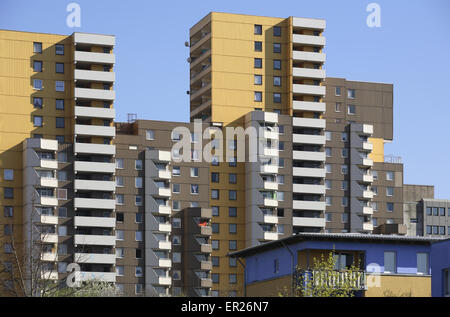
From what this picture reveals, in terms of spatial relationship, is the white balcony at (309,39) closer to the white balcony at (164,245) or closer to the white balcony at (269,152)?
the white balcony at (269,152)

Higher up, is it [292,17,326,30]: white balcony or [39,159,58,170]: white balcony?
[292,17,326,30]: white balcony

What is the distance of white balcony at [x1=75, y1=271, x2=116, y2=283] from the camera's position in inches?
5226

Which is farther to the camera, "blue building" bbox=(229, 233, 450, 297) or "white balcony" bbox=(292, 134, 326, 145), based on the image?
"white balcony" bbox=(292, 134, 326, 145)

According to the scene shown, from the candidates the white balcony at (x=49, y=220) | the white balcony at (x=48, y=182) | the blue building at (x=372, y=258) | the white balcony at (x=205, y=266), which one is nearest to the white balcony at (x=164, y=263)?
the white balcony at (x=205, y=266)

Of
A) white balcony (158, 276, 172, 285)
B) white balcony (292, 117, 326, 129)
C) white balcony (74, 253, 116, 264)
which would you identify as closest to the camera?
white balcony (74, 253, 116, 264)

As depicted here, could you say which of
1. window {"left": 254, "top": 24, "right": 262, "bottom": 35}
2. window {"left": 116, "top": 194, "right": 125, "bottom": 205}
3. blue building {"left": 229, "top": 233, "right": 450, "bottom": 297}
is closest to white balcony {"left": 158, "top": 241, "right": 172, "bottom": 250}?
window {"left": 116, "top": 194, "right": 125, "bottom": 205}

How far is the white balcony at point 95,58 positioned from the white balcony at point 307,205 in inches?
1287

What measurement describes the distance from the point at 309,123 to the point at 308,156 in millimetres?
5211

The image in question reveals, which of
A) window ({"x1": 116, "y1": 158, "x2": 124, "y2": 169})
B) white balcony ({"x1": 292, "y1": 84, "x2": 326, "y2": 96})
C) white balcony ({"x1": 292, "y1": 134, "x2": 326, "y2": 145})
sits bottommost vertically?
window ({"x1": 116, "y1": 158, "x2": 124, "y2": 169})

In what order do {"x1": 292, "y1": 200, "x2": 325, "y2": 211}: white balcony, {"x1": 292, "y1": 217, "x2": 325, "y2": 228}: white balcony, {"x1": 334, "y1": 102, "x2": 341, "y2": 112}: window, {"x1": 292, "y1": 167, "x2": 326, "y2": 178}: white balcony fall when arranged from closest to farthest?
{"x1": 292, "y1": 217, "x2": 325, "y2": 228}: white balcony < {"x1": 292, "y1": 200, "x2": 325, "y2": 211}: white balcony < {"x1": 292, "y1": 167, "x2": 326, "y2": 178}: white balcony < {"x1": 334, "y1": 102, "x2": 341, "y2": 112}: window

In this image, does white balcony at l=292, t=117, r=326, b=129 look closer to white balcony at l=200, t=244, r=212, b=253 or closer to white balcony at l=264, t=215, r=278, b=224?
white balcony at l=264, t=215, r=278, b=224

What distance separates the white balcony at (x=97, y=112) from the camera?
467 ft

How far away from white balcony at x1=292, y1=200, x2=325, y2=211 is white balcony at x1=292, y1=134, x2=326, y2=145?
29.3 feet
